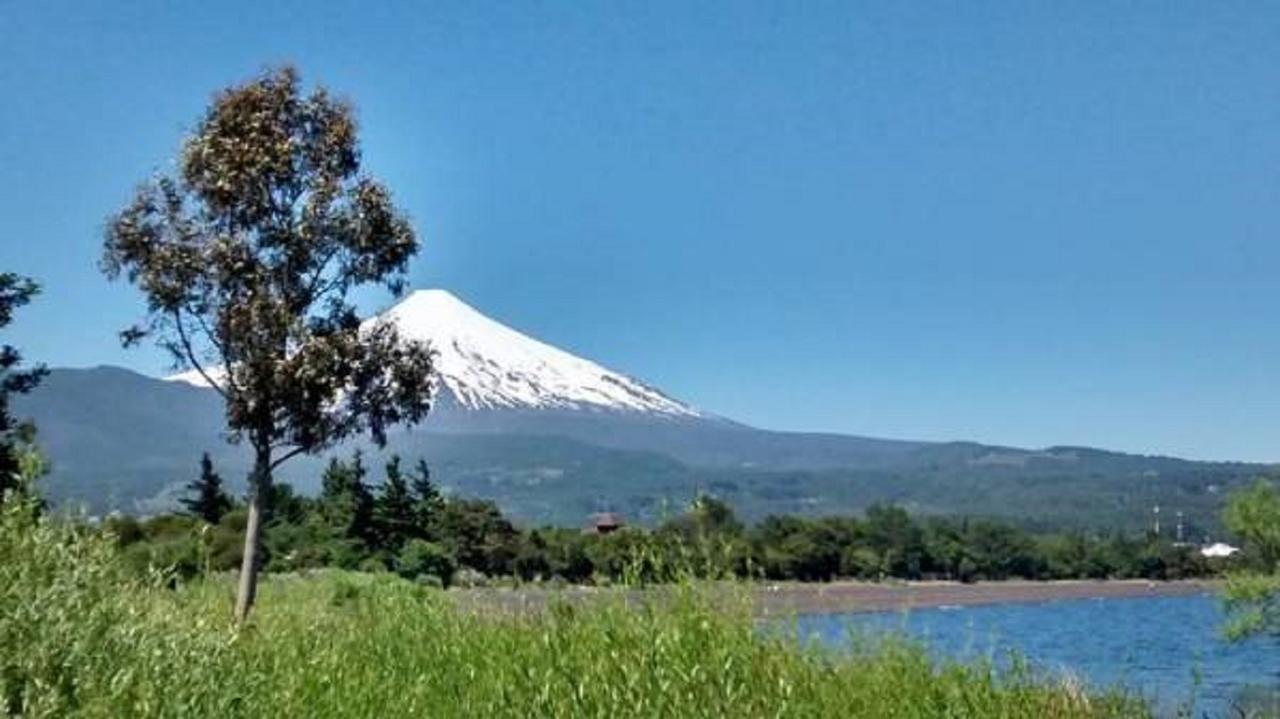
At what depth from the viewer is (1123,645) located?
4922 cm

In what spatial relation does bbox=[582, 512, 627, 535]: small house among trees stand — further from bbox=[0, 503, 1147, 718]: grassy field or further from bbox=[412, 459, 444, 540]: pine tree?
bbox=[412, 459, 444, 540]: pine tree

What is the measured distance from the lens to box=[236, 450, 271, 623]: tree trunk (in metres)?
19.7

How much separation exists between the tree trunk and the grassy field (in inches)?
204

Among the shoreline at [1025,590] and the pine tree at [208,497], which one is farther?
the shoreline at [1025,590]

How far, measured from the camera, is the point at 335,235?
21.9 metres

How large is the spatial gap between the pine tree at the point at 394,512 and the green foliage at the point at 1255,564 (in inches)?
1277

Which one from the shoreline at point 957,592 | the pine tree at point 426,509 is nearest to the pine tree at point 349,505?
the pine tree at point 426,509

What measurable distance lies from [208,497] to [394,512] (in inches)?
527

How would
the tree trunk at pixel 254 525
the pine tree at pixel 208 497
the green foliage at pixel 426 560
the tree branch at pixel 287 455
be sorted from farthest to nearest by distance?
the pine tree at pixel 208 497 → the green foliage at pixel 426 560 → the tree branch at pixel 287 455 → the tree trunk at pixel 254 525

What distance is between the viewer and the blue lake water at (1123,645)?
13.8 metres

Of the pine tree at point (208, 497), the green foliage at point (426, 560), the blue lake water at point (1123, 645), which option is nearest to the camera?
the blue lake water at point (1123, 645)

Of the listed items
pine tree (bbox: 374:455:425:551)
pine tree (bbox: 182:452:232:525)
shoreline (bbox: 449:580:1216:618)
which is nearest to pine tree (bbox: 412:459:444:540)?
pine tree (bbox: 374:455:425:551)

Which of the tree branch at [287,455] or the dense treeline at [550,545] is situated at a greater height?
the tree branch at [287,455]

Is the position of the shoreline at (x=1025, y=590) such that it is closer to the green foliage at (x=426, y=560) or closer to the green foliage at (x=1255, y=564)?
the green foliage at (x=426, y=560)
